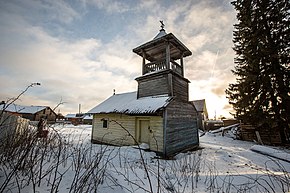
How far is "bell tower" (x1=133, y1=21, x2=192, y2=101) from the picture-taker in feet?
35.5

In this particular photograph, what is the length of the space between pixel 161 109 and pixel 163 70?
328cm

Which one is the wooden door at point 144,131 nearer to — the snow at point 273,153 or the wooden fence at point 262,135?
the snow at point 273,153

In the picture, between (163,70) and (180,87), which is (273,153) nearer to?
(180,87)

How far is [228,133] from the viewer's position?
18438mm

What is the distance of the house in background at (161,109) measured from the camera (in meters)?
9.30

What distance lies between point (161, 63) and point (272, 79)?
32.6 ft

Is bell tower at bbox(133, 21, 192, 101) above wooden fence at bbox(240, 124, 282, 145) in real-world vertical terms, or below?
above

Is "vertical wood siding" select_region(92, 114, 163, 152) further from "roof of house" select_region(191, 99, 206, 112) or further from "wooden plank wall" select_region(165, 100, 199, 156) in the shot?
"roof of house" select_region(191, 99, 206, 112)

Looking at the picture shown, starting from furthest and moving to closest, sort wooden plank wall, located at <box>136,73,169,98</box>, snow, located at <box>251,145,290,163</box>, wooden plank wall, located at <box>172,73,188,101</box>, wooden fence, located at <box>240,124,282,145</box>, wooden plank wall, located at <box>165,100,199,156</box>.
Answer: wooden fence, located at <box>240,124,282,145</box>
wooden plank wall, located at <box>172,73,188,101</box>
wooden plank wall, located at <box>136,73,169,98</box>
wooden plank wall, located at <box>165,100,199,156</box>
snow, located at <box>251,145,290,163</box>

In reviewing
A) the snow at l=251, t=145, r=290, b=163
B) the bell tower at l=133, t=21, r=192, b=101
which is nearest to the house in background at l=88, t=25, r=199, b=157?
the bell tower at l=133, t=21, r=192, b=101

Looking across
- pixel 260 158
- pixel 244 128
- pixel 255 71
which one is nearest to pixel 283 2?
pixel 255 71

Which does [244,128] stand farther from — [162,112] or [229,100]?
[162,112]

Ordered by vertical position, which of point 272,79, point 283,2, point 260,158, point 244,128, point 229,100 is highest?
point 283,2

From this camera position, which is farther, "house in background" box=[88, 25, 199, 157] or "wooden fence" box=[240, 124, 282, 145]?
"wooden fence" box=[240, 124, 282, 145]
